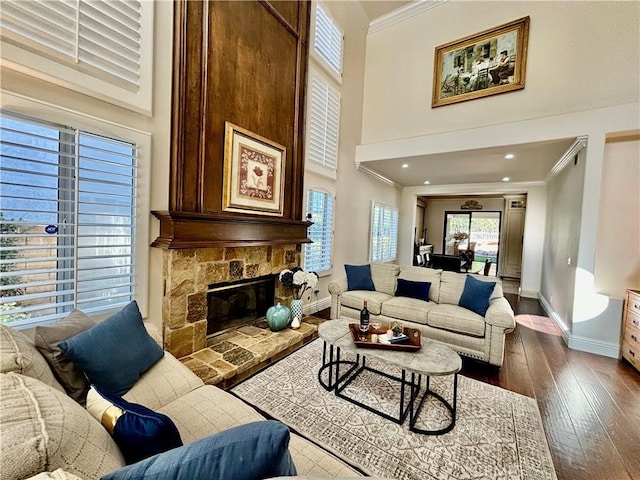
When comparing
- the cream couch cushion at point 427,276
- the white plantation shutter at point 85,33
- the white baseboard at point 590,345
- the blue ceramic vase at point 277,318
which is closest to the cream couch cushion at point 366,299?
the cream couch cushion at point 427,276

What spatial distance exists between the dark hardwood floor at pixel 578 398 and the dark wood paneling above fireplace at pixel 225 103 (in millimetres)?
3026

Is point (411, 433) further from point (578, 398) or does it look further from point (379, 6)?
point (379, 6)

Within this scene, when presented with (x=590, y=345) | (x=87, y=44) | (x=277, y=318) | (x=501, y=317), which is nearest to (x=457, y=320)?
(x=501, y=317)

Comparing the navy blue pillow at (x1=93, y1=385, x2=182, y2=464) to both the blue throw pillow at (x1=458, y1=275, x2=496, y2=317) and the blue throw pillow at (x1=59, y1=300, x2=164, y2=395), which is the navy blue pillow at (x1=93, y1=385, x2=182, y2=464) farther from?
the blue throw pillow at (x1=458, y1=275, x2=496, y2=317)

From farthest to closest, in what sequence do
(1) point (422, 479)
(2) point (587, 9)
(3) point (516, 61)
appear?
(3) point (516, 61) < (2) point (587, 9) < (1) point (422, 479)

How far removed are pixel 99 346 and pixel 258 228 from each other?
1.98 meters

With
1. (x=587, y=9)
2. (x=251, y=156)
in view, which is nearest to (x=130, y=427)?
(x=251, y=156)

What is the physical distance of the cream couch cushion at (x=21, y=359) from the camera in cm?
107

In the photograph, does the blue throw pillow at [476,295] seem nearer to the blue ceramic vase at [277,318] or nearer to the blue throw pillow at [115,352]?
the blue ceramic vase at [277,318]

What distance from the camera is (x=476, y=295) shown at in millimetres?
3260

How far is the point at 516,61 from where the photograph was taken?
162 inches

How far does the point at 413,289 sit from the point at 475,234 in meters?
7.63

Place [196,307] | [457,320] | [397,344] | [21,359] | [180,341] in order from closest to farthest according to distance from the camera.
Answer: [21,359]
[397,344]
[180,341]
[196,307]
[457,320]

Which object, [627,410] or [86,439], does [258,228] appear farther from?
[627,410]
